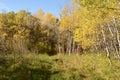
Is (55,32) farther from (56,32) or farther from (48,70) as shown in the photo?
(48,70)

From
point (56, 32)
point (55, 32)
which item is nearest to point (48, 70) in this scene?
point (56, 32)

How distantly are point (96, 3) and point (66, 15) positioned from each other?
2821cm

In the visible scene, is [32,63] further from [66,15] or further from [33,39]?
[33,39]

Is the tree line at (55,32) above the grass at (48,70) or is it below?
above

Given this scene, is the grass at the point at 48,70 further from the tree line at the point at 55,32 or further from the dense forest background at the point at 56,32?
the tree line at the point at 55,32

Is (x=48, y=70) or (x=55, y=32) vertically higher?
(x=55, y=32)

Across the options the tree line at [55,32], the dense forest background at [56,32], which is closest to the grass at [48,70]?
the dense forest background at [56,32]

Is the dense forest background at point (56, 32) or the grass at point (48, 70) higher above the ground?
the dense forest background at point (56, 32)

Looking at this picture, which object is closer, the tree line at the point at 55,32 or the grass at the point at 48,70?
the grass at the point at 48,70

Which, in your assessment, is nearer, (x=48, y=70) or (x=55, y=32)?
(x=48, y=70)

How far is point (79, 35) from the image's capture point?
2645 cm

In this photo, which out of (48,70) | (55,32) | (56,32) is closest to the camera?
(48,70)

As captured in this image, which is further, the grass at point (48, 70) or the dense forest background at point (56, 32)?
the dense forest background at point (56, 32)

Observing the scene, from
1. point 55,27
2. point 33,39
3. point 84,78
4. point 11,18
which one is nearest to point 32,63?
point 84,78
